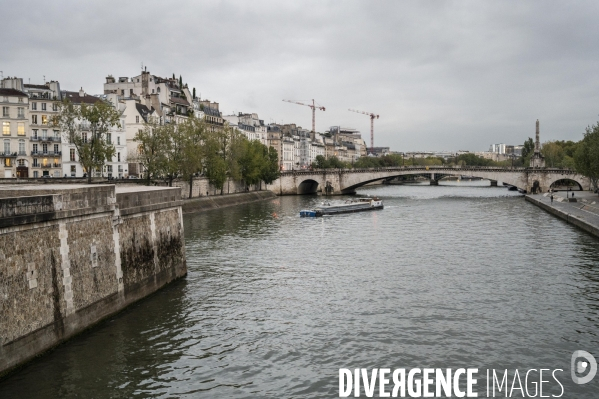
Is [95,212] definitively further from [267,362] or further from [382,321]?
[382,321]

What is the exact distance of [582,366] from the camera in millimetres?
14484

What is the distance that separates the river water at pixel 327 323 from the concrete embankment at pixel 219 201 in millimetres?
23432

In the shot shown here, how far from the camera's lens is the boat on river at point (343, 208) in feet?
183

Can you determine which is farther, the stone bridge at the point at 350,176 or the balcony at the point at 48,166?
the stone bridge at the point at 350,176

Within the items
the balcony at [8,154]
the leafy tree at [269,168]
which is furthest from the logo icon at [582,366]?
the leafy tree at [269,168]

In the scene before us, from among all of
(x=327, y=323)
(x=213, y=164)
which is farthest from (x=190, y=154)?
(x=327, y=323)

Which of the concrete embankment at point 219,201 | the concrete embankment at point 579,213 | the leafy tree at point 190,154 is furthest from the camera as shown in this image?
the leafy tree at point 190,154

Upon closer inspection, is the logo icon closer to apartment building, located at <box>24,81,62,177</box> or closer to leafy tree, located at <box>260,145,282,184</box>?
apartment building, located at <box>24,81,62,177</box>

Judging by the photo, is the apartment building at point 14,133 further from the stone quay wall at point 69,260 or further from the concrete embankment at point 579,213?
the concrete embankment at point 579,213

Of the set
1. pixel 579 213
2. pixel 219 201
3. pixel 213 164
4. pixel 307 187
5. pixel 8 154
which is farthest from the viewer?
pixel 307 187

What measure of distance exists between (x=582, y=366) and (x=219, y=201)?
5286 centimetres

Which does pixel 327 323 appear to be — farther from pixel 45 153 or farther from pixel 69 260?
pixel 45 153

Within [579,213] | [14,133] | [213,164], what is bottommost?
[579,213]

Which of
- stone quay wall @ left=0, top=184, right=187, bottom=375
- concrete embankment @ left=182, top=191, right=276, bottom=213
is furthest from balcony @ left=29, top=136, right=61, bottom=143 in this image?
stone quay wall @ left=0, top=184, right=187, bottom=375
